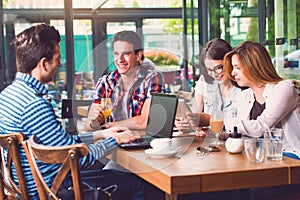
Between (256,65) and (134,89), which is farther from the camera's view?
(134,89)

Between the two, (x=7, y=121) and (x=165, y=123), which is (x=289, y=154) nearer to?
(x=165, y=123)

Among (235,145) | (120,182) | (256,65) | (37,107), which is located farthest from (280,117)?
(37,107)

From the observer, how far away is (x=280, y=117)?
292cm

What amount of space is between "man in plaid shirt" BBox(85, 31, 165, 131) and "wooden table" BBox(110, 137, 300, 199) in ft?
3.90

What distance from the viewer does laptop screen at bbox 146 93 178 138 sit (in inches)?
110

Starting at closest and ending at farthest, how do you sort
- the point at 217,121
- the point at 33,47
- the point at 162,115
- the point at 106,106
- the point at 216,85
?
1. the point at 33,47
2. the point at 217,121
3. the point at 162,115
4. the point at 106,106
5. the point at 216,85

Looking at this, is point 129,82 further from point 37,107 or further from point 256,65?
point 37,107

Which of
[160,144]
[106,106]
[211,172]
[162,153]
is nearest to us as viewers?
[211,172]

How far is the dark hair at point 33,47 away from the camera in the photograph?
104 inches

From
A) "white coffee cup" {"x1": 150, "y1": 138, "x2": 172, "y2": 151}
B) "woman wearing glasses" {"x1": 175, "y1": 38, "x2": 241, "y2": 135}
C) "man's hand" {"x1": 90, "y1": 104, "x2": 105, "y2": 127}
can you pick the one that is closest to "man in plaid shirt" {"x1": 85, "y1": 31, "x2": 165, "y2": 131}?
"man's hand" {"x1": 90, "y1": 104, "x2": 105, "y2": 127}

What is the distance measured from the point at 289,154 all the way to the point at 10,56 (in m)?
4.84

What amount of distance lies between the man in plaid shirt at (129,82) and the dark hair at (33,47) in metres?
0.94

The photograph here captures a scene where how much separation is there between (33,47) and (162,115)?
78 centimetres

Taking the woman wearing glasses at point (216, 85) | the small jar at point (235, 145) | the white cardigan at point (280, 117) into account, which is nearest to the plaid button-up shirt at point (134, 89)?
the woman wearing glasses at point (216, 85)
